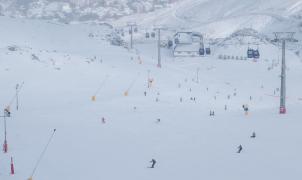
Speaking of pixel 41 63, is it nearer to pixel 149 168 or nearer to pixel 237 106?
pixel 237 106

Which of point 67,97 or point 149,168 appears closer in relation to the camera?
point 149,168

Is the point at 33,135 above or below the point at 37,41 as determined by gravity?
below

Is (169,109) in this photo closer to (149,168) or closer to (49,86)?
(49,86)

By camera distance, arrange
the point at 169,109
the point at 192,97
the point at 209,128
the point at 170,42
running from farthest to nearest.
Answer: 1. the point at 170,42
2. the point at 192,97
3. the point at 169,109
4. the point at 209,128

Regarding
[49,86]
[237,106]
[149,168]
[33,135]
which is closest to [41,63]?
[49,86]

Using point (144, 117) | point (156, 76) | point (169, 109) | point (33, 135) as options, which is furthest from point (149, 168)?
point (156, 76)

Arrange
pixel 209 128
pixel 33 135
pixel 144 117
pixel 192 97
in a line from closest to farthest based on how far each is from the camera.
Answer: pixel 33 135
pixel 209 128
pixel 144 117
pixel 192 97

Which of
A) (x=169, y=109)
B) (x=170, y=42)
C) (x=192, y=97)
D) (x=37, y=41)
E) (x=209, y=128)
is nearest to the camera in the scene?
(x=209, y=128)

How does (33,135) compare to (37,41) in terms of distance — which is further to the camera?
(37,41)

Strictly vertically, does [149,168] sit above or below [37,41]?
below
